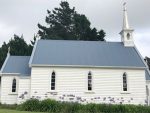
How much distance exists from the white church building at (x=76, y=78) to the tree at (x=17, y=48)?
70.6 ft

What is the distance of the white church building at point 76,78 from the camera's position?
42875 mm

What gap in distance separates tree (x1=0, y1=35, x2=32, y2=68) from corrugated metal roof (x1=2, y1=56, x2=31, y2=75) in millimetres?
19526

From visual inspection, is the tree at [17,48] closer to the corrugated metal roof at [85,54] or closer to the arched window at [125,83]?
the corrugated metal roof at [85,54]

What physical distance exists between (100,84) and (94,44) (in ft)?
24.8

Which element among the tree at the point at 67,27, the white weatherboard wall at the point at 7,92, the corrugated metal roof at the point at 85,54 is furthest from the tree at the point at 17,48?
the white weatherboard wall at the point at 7,92

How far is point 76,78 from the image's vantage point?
43625 millimetres

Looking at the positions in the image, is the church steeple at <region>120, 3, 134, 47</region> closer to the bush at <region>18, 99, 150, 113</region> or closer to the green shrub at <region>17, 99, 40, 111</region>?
the bush at <region>18, 99, 150, 113</region>

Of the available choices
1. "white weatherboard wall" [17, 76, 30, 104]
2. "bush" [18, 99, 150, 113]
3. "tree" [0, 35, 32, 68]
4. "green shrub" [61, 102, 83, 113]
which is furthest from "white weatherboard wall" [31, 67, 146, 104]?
"tree" [0, 35, 32, 68]

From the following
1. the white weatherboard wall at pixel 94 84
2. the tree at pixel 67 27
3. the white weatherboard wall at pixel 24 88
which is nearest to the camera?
the white weatherboard wall at pixel 24 88

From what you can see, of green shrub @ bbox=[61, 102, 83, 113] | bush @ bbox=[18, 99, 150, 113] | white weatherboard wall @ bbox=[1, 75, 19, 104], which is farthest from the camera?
white weatherboard wall @ bbox=[1, 75, 19, 104]

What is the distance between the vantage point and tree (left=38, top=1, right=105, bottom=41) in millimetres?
75794

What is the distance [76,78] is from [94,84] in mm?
2557

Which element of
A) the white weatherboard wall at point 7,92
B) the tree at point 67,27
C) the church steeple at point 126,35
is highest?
the tree at point 67,27

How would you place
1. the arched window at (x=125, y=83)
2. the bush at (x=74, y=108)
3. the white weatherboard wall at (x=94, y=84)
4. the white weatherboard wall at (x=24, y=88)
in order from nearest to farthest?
the bush at (x=74, y=108)
the white weatherboard wall at (x=24, y=88)
the white weatherboard wall at (x=94, y=84)
the arched window at (x=125, y=83)
